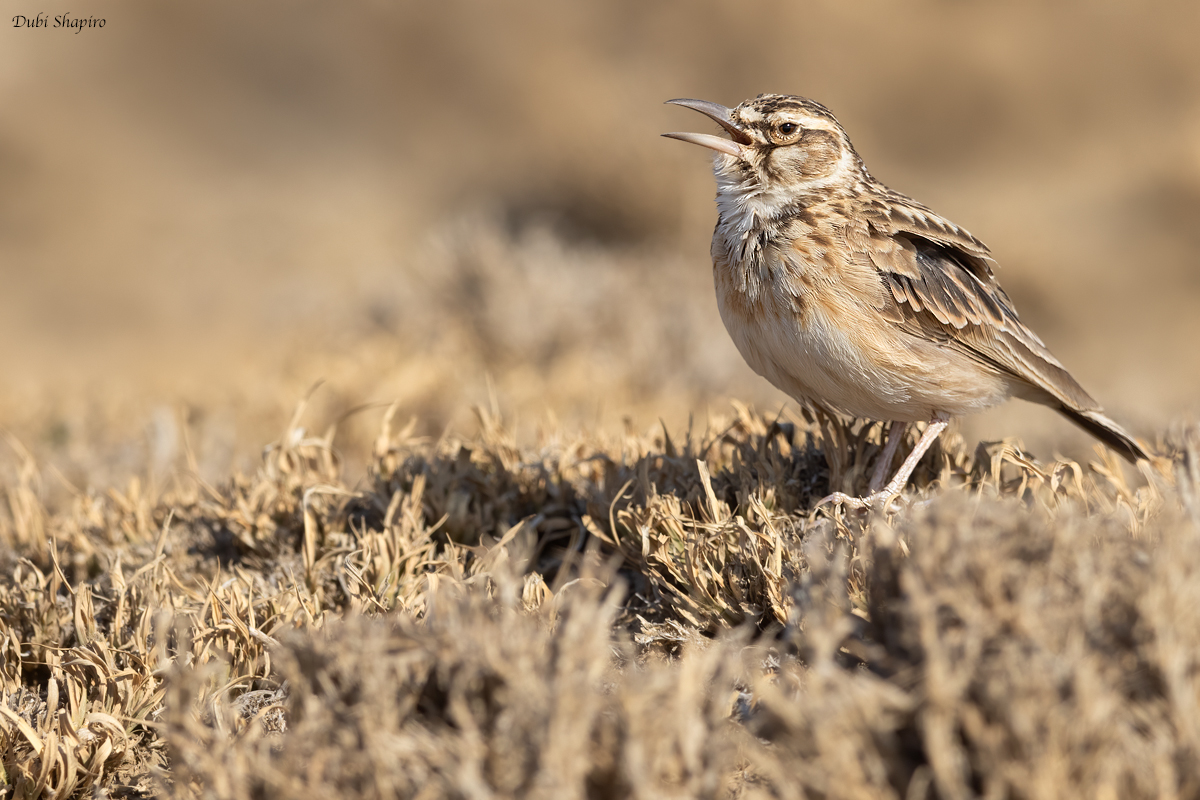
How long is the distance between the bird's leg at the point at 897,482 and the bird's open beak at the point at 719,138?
52.9 inches

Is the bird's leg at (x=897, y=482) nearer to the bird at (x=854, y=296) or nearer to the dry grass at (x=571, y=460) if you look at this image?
the bird at (x=854, y=296)

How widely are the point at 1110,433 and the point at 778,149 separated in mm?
1822

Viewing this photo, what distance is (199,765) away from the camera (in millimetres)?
2217

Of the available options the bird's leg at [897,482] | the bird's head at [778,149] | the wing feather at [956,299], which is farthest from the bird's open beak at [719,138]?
the bird's leg at [897,482]

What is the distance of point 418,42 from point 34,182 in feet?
30.2

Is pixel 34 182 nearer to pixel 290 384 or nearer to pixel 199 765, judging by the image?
pixel 290 384

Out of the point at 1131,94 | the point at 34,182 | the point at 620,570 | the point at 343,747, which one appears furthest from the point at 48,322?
the point at 1131,94

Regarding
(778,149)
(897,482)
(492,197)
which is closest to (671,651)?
(897,482)

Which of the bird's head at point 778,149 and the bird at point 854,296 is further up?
the bird's head at point 778,149

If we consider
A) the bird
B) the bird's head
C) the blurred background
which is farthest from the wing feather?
the blurred background

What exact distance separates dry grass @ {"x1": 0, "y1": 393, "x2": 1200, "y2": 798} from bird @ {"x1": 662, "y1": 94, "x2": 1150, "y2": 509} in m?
0.29

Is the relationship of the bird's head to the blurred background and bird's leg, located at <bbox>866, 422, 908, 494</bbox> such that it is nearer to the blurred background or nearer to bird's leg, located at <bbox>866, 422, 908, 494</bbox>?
bird's leg, located at <bbox>866, 422, 908, 494</bbox>

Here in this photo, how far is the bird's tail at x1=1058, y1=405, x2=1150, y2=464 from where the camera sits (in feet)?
13.1

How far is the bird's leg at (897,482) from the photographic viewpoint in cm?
332
